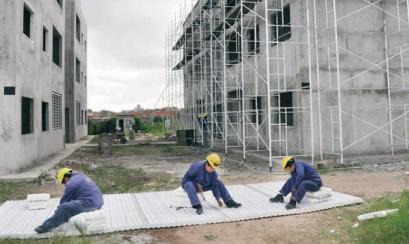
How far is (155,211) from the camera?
6930 mm

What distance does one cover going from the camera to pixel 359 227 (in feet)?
18.5

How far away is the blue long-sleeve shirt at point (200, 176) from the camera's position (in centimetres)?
702

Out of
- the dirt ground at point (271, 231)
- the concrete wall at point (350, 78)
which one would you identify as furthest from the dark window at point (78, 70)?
the dirt ground at point (271, 231)

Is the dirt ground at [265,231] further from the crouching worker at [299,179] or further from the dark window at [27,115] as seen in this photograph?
the dark window at [27,115]

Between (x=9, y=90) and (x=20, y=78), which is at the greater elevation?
(x=20, y=78)

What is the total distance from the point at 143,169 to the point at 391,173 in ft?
25.2

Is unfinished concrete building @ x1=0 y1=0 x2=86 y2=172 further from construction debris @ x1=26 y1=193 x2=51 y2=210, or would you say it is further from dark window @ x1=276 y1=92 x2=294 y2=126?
dark window @ x1=276 y1=92 x2=294 y2=126

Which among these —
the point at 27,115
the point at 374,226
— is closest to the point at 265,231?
the point at 374,226

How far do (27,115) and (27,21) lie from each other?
3.33m

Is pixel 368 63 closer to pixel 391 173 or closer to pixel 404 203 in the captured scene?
pixel 391 173

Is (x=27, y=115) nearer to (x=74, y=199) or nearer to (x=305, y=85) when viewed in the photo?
(x=74, y=199)

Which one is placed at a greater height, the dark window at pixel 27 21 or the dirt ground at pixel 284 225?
the dark window at pixel 27 21

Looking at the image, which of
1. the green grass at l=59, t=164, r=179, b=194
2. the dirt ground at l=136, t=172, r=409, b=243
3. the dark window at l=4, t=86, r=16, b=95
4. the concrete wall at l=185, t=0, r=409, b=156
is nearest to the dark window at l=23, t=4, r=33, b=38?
the dark window at l=4, t=86, r=16, b=95

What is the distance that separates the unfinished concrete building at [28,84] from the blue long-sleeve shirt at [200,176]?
6829mm
